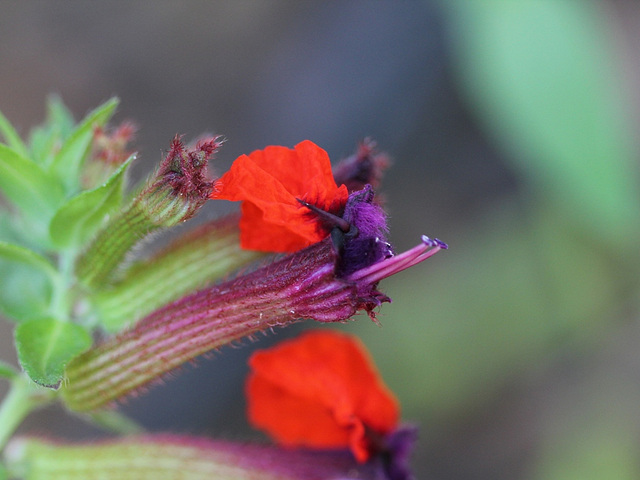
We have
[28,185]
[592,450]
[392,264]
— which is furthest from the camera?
[592,450]

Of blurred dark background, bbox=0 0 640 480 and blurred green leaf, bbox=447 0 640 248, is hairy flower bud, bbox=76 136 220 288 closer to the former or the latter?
blurred dark background, bbox=0 0 640 480

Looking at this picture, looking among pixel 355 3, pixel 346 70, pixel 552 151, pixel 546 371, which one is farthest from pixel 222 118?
pixel 546 371

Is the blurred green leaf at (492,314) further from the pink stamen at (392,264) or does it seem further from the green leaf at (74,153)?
the pink stamen at (392,264)

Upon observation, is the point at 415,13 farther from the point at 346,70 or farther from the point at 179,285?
the point at 179,285

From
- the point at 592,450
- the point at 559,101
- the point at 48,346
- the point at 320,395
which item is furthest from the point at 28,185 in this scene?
the point at 592,450

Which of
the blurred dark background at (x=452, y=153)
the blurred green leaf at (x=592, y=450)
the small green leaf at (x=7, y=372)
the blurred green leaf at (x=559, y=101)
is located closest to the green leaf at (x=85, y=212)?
the small green leaf at (x=7, y=372)

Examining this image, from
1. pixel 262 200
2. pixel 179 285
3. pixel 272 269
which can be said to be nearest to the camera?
pixel 262 200

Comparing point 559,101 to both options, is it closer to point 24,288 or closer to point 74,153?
point 74,153
